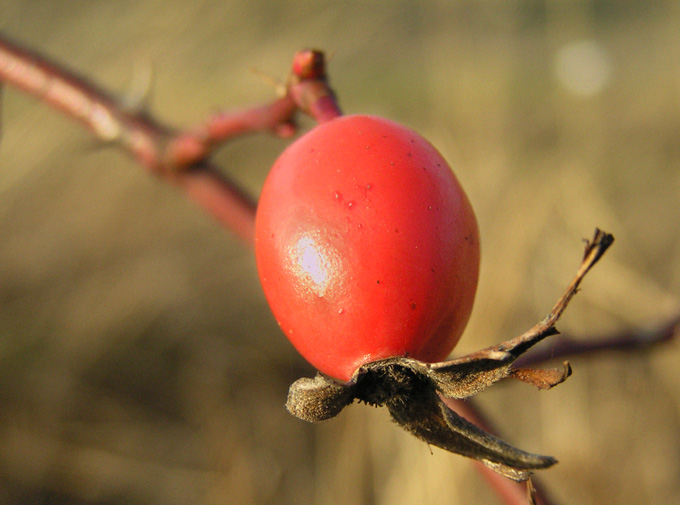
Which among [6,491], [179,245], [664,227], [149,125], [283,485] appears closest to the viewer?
[149,125]

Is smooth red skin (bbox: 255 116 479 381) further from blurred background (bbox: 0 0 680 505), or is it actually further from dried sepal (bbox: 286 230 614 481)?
blurred background (bbox: 0 0 680 505)

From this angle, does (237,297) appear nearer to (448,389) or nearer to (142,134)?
(142,134)

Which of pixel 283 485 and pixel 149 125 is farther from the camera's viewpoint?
pixel 283 485

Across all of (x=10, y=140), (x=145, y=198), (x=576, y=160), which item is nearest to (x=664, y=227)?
(x=576, y=160)

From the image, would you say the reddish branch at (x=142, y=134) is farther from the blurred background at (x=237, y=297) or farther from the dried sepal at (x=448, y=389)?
the dried sepal at (x=448, y=389)

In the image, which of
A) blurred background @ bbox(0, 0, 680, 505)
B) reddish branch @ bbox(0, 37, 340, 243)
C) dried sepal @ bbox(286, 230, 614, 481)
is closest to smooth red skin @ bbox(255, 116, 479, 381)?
dried sepal @ bbox(286, 230, 614, 481)

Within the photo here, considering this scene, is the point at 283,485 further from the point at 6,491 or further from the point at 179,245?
the point at 179,245
